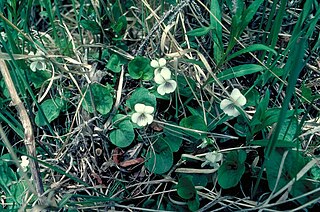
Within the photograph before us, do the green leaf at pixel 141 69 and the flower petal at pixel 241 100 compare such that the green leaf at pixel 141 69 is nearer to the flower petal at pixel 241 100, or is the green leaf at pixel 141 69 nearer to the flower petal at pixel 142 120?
the flower petal at pixel 142 120

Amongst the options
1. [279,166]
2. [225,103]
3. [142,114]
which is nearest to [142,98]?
[142,114]

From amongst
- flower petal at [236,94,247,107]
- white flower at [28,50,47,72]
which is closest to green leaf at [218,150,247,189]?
flower petal at [236,94,247,107]

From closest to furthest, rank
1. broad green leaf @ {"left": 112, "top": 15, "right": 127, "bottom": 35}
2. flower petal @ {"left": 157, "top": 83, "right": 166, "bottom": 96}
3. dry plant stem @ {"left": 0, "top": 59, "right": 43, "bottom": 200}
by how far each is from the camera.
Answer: dry plant stem @ {"left": 0, "top": 59, "right": 43, "bottom": 200}, flower petal @ {"left": 157, "top": 83, "right": 166, "bottom": 96}, broad green leaf @ {"left": 112, "top": 15, "right": 127, "bottom": 35}

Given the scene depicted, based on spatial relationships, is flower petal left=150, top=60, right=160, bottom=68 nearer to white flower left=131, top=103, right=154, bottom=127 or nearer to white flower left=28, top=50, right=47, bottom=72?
white flower left=131, top=103, right=154, bottom=127

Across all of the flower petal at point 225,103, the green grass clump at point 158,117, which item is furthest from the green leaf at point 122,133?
the flower petal at point 225,103

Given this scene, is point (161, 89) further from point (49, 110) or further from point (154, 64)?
point (49, 110)

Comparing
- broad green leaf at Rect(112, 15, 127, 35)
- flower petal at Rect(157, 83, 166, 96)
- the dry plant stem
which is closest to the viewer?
the dry plant stem

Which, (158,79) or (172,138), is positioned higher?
(158,79)
